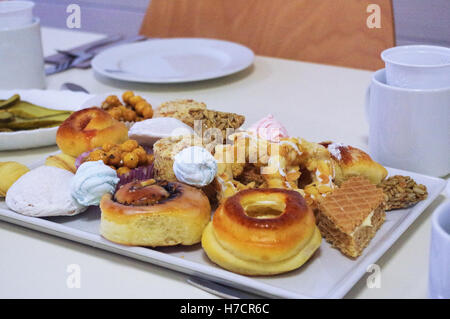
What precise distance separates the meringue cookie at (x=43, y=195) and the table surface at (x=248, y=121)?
0.04m

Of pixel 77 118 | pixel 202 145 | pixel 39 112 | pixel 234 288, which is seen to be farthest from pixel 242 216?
pixel 39 112

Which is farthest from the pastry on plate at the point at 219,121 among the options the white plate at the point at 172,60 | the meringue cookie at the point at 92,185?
the white plate at the point at 172,60

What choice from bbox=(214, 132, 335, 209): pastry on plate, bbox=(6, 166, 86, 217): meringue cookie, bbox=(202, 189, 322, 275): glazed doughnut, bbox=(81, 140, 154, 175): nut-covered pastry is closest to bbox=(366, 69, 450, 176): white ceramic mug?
bbox=(214, 132, 335, 209): pastry on plate

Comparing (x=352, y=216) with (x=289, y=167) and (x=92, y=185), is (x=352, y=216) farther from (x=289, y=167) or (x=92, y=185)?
(x=92, y=185)

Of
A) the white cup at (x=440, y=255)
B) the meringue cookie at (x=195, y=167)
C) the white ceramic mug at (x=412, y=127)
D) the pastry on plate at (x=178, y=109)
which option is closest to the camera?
the white cup at (x=440, y=255)

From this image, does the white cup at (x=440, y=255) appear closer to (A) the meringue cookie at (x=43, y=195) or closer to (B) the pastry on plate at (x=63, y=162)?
(A) the meringue cookie at (x=43, y=195)

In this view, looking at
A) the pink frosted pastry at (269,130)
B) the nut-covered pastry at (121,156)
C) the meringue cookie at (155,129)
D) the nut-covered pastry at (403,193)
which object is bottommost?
the nut-covered pastry at (403,193)

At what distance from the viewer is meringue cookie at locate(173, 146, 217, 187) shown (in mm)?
Answer: 793

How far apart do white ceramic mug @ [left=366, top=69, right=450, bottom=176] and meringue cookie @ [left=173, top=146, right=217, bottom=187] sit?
31 centimetres

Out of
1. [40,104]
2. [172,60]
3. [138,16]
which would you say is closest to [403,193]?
[40,104]

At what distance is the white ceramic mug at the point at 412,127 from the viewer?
0.90 meters

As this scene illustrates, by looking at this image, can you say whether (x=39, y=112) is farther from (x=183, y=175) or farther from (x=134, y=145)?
(x=183, y=175)

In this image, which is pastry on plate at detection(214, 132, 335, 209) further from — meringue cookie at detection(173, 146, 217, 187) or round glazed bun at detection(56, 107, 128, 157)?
round glazed bun at detection(56, 107, 128, 157)

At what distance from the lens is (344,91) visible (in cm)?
138
